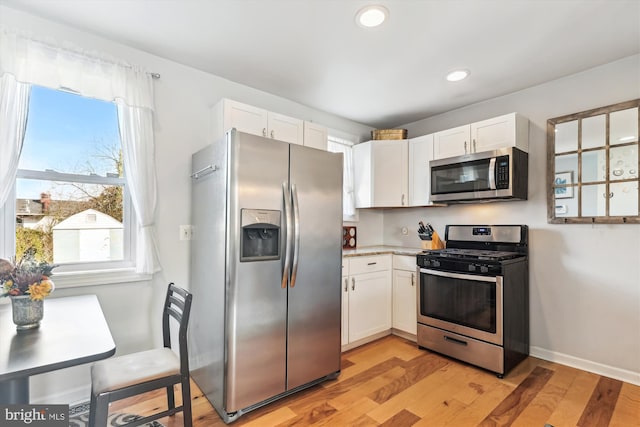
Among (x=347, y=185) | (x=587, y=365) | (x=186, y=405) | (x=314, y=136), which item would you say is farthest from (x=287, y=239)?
(x=587, y=365)

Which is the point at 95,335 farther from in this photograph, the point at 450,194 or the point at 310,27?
the point at 450,194

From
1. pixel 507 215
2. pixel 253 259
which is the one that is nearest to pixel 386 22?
pixel 253 259

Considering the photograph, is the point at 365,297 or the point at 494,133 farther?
the point at 365,297

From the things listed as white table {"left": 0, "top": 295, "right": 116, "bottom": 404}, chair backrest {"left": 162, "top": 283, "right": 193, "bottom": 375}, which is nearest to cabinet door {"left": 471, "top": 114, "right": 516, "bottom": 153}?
chair backrest {"left": 162, "top": 283, "right": 193, "bottom": 375}

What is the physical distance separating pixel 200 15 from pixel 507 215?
10.0 feet

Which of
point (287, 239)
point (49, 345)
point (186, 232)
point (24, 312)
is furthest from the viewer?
point (186, 232)

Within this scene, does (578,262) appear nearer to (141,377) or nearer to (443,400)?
(443,400)

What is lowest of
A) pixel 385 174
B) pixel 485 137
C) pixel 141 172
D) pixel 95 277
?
pixel 95 277

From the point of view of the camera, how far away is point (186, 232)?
2.58 metres

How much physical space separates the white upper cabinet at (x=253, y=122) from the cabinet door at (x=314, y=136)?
0.05 m

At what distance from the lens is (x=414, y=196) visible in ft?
11.7

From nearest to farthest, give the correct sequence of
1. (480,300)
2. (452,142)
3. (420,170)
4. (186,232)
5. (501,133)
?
(186,232), (480,300), (501,133), (452,142), (420,170)

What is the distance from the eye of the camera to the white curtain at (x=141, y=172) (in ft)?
7.47

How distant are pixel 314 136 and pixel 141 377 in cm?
229
